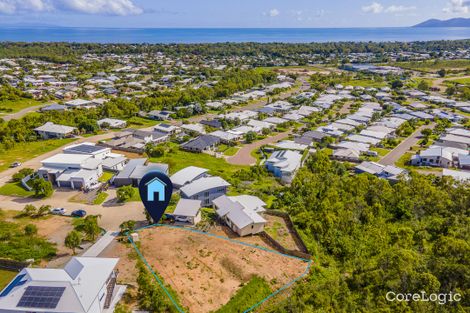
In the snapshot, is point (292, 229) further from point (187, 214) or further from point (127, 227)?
point (127, 227)

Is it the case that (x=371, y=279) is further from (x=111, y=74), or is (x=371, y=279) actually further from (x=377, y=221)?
(x=111, y=74)

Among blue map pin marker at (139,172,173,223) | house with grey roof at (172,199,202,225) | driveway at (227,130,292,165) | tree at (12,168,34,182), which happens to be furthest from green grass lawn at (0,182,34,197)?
driveway at (227,130,292,165)

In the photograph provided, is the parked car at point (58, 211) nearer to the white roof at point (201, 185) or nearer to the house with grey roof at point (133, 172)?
the house with grey roof at point (133, 172)

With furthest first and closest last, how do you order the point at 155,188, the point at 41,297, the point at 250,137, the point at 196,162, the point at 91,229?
the point at 250,137, the point at 196,162, the point at 155,188, the point at 91,229, the point at 41,297

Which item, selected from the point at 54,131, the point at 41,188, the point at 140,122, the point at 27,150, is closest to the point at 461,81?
the point at 140,122

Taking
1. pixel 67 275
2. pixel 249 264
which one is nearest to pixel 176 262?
pixel 249 264

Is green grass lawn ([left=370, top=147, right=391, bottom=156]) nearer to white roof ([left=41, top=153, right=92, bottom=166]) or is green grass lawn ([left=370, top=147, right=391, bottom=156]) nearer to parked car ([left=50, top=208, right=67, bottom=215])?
white roof ([left=41, top=153, right=92, bottom=166])
